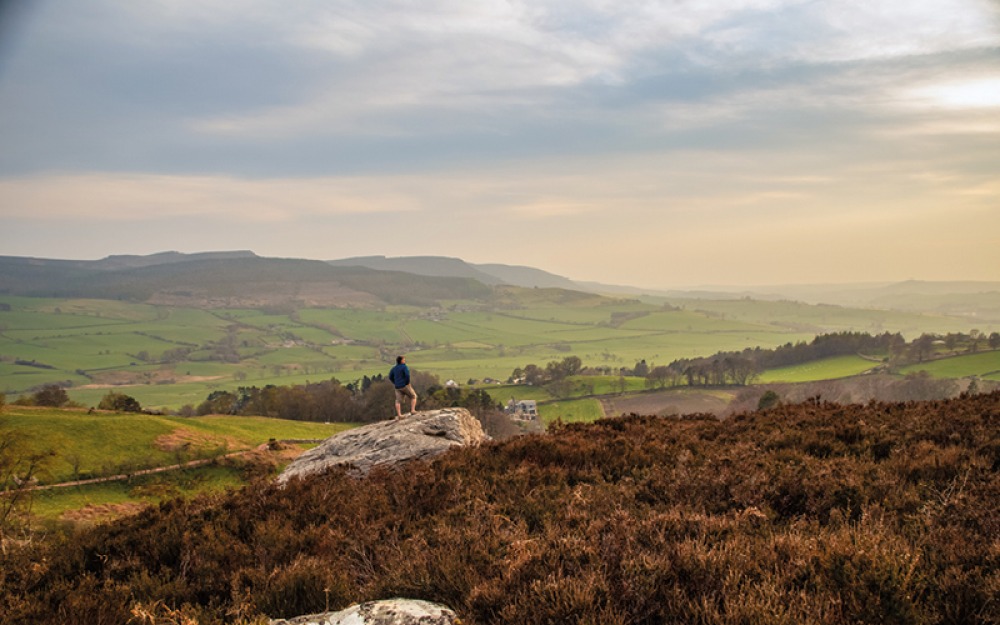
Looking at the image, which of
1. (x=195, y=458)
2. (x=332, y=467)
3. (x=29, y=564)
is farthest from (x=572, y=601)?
(x=195, y=458)

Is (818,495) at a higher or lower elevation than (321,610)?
higher

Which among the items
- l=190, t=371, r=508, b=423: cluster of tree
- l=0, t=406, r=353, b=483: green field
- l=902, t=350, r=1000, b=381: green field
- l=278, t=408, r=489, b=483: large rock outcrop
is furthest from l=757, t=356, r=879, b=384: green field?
l=278, t=408, r=489, b=483: large rock outcrop

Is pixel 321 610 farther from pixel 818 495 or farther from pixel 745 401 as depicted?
pixel 745 401

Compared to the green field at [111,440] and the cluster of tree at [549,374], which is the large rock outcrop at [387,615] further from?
the cluster of tree at [549,374]

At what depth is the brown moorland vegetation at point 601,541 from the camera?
4418mm

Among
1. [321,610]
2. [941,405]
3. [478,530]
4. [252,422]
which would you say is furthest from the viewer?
[252,422]

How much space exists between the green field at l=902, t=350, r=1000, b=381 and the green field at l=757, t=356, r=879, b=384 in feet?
34.5

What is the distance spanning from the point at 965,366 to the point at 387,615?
4651 inches

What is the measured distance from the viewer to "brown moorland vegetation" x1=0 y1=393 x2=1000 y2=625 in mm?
4418

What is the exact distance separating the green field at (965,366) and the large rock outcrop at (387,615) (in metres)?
107

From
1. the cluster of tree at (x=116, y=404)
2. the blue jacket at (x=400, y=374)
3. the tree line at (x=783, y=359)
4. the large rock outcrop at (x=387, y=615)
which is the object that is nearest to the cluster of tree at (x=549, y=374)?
the tree line at (x=783, y=359)

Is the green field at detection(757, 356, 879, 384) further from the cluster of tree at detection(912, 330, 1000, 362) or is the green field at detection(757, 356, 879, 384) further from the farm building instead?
the farm building

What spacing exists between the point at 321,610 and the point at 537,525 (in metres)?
3.05

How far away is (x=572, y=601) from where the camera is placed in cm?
434
